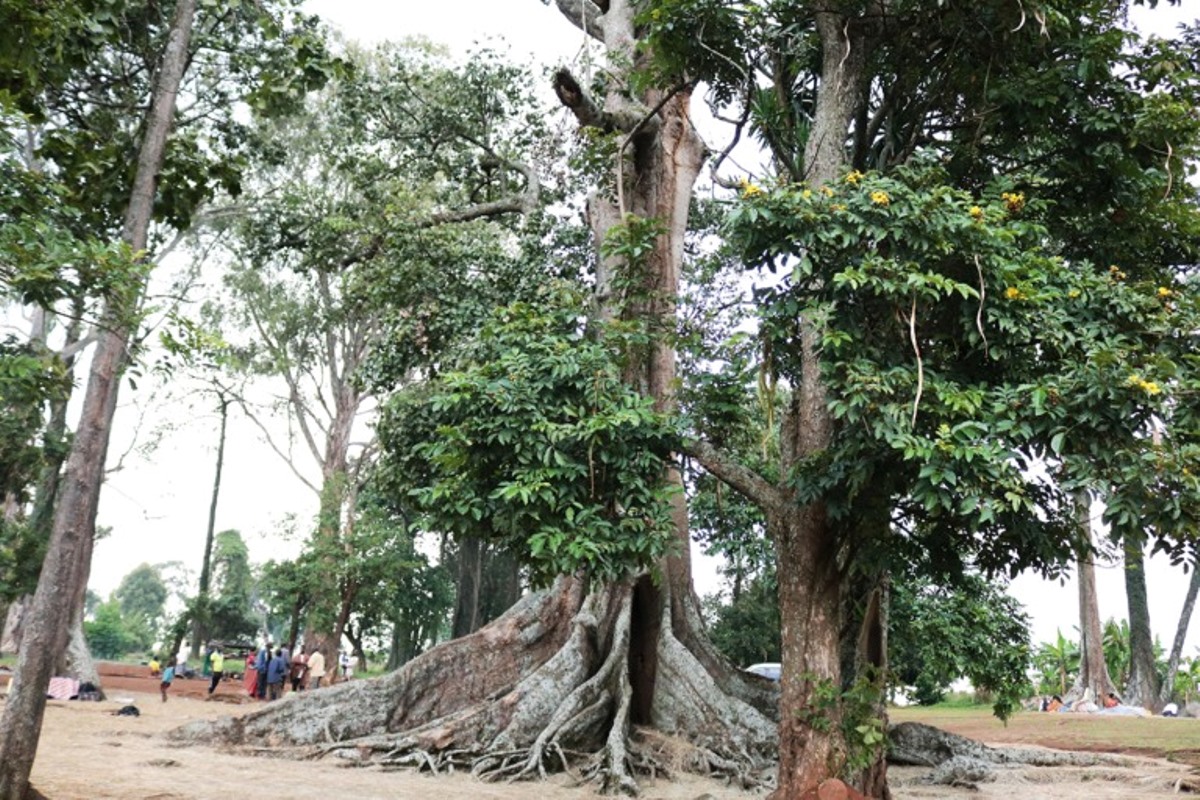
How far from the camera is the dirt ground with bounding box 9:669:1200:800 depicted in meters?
7.99

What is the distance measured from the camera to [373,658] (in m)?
51.4

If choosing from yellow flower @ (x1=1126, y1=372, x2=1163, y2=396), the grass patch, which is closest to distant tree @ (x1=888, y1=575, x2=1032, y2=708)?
the grass patch

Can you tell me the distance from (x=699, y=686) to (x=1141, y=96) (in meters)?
7.25

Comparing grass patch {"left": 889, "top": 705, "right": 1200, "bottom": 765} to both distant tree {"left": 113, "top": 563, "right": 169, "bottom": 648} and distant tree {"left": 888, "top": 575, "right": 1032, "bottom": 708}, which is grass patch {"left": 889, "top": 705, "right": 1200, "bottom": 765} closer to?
distant tree {"left": 888, "top": 575, "right": 1032, "bottom": 708}

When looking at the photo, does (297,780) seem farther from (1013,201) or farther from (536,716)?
(1013,201)

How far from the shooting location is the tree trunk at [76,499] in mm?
5977

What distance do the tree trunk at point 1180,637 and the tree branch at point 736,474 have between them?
23.4m

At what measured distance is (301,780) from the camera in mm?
Result: 8930

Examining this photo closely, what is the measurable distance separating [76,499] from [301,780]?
3752mm

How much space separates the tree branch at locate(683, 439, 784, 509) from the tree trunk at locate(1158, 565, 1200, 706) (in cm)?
2343

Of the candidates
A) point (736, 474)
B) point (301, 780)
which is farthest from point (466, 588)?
point (736, 474)

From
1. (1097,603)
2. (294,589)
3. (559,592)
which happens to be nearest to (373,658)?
(294,589)

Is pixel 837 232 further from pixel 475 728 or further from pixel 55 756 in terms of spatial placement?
pixel 55 756

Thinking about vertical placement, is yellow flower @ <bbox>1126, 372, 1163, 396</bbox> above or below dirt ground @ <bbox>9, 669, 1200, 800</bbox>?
above
